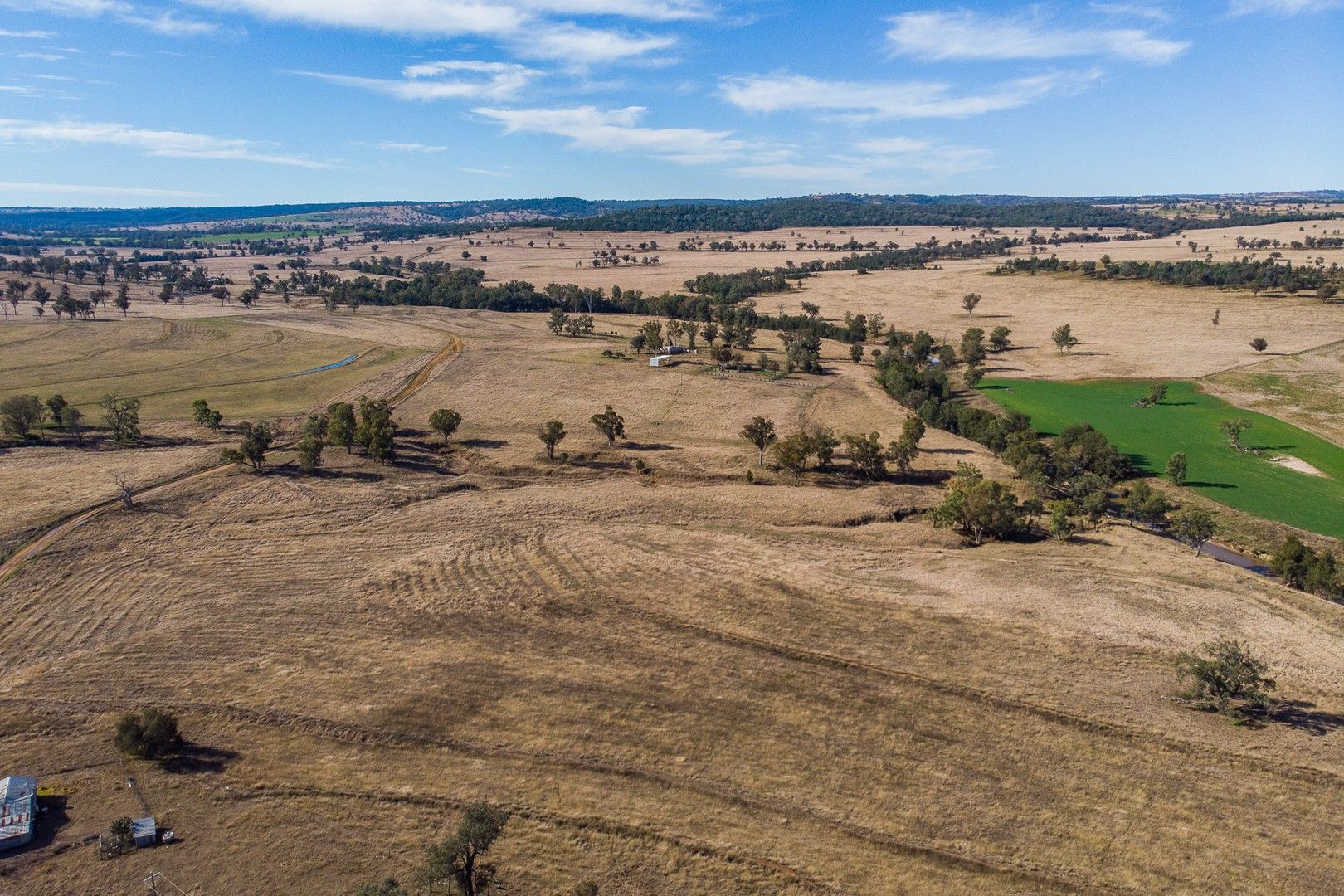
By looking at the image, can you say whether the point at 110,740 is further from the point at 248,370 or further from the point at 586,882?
the point at 248,370

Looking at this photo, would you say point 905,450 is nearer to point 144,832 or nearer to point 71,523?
point 144,832

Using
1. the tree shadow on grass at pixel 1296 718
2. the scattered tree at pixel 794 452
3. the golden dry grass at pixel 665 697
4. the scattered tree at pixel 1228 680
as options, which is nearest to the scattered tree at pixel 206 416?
the golden dry grass at pixel 665 697

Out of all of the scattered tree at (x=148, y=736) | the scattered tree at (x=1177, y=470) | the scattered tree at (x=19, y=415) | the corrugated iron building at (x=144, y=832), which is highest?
the scattered tree at (x=19, y=415)

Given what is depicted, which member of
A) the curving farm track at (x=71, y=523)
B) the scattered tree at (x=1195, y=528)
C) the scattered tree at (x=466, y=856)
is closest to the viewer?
the scattered tree at (x=466, y=856)

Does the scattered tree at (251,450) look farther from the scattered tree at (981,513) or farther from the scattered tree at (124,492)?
the scattered tree at (981,513)

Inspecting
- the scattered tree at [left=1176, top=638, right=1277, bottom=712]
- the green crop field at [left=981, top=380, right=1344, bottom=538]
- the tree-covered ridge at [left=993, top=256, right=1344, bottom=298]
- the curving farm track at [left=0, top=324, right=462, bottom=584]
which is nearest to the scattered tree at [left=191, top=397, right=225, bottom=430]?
the curving farm track at [left=0, top=324, right=462, bottom=584]

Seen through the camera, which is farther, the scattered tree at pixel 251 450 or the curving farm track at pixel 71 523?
the scattered tree at pixel 251 450
